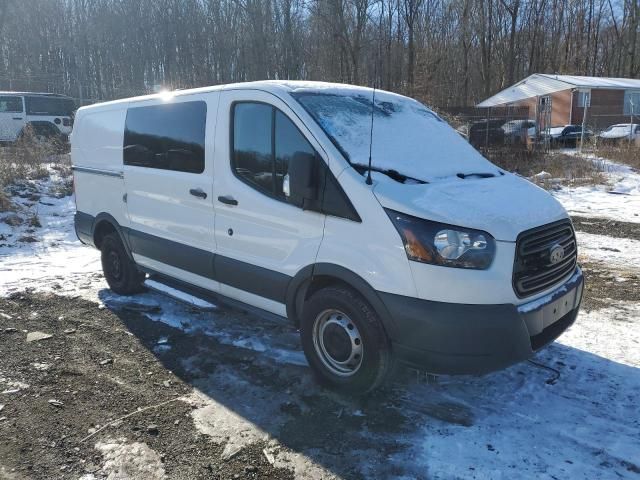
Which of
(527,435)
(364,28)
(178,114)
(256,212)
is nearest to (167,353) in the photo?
(256,212)

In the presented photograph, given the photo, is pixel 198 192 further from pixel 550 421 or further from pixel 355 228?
pixel 550 421

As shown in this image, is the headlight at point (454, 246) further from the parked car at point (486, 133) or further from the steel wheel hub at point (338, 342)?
the parked car at point (486, 133)

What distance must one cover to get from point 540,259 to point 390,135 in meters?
1.42

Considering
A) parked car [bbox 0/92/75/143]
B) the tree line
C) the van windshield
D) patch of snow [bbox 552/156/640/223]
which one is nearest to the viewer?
the van windshield

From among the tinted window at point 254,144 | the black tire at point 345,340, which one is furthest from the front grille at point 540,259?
the tinted window at point 254,144

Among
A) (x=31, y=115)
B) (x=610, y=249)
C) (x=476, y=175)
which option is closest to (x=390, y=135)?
(x=476, y=175)

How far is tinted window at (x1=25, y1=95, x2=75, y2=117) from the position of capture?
66.3ft

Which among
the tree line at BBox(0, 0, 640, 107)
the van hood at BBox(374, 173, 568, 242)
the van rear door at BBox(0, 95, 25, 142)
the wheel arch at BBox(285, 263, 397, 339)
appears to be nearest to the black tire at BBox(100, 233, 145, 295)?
the wheel arch at BBox(285, 263, 397, 339)

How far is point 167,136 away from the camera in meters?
4.87

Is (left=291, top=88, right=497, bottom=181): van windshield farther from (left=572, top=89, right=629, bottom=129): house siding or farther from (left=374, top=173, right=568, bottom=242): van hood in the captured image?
(left=572, top=89, right=629, bottom=129): house siding

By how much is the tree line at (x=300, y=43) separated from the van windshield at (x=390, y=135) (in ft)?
91.0

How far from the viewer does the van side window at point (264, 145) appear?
3.77 m

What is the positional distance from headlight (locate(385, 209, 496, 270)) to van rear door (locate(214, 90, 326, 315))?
761mm

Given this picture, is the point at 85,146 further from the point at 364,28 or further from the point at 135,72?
the point at 135,72
